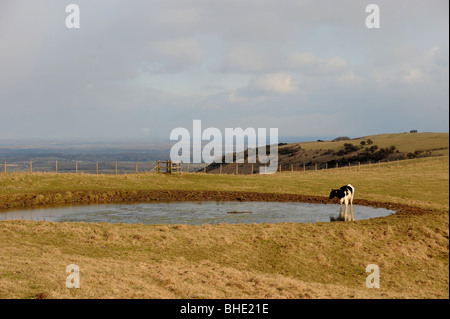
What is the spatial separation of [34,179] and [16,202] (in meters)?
8.80

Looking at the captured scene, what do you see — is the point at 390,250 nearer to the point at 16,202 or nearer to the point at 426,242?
the point at 426,242

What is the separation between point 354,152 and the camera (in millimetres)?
112938

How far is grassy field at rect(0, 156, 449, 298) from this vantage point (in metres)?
13.0

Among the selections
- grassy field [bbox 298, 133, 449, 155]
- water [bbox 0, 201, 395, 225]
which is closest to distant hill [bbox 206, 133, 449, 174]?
grassy field [bbox 298, 133, 449, 155]

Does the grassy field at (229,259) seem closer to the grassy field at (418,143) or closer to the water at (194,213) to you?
the water at (194,213)

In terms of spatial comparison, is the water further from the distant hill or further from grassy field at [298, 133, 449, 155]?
grassy field at [298, 133, 449, 155]

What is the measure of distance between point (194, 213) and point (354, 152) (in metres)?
90.2

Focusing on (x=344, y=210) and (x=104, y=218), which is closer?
(x=104, y=218)

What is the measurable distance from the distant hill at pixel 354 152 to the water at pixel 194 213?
67.1 metres

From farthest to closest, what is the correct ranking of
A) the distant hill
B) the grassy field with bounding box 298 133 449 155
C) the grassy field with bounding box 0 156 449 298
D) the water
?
the distant hill < the grassy field with bounding box 298 133 449 155 < the water < the grassy field with bounding box 0 156 449 298

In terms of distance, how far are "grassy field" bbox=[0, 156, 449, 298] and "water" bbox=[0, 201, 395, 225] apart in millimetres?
3598

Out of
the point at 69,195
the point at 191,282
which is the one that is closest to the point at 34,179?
the point at 69,195

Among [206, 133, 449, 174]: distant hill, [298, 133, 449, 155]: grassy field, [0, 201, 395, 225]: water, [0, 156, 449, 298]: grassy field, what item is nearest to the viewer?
[0, 156, 449, 298]: grassy field
